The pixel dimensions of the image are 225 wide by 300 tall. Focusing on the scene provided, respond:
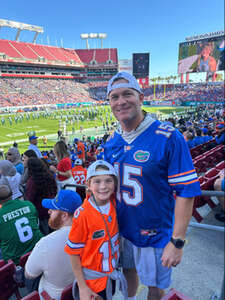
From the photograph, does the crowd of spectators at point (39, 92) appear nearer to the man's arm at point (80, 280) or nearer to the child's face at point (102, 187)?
the child's face at point (102, 187)

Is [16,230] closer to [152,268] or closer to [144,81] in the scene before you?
[152,268]

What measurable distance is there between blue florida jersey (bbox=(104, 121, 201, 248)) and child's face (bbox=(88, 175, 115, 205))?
0.33ft

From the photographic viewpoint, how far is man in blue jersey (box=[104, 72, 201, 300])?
152 centimetres

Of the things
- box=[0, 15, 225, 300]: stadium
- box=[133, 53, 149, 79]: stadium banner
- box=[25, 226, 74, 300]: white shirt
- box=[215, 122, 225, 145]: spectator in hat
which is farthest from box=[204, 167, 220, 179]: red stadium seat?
box=[133, 53, 149, 79]: stadium banner

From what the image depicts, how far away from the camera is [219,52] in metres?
60.2

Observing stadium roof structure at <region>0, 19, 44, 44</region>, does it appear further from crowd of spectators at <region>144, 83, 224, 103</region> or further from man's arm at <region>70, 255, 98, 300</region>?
man's arm at <region>70, 255, 98, 300</region>

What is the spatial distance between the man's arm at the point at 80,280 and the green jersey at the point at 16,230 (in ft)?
4.04

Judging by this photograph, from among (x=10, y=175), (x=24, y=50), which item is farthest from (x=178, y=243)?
(x=24, y=50)

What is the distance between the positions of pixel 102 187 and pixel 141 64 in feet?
286

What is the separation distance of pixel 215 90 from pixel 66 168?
69.8 metres

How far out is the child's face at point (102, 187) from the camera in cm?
174

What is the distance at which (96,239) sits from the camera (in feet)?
5.60

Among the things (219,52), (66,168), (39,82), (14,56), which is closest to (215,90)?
(219,52)

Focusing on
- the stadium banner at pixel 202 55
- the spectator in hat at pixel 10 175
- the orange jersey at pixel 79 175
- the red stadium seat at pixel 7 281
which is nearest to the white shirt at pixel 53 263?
the red stadium seat at pixel 7 281
